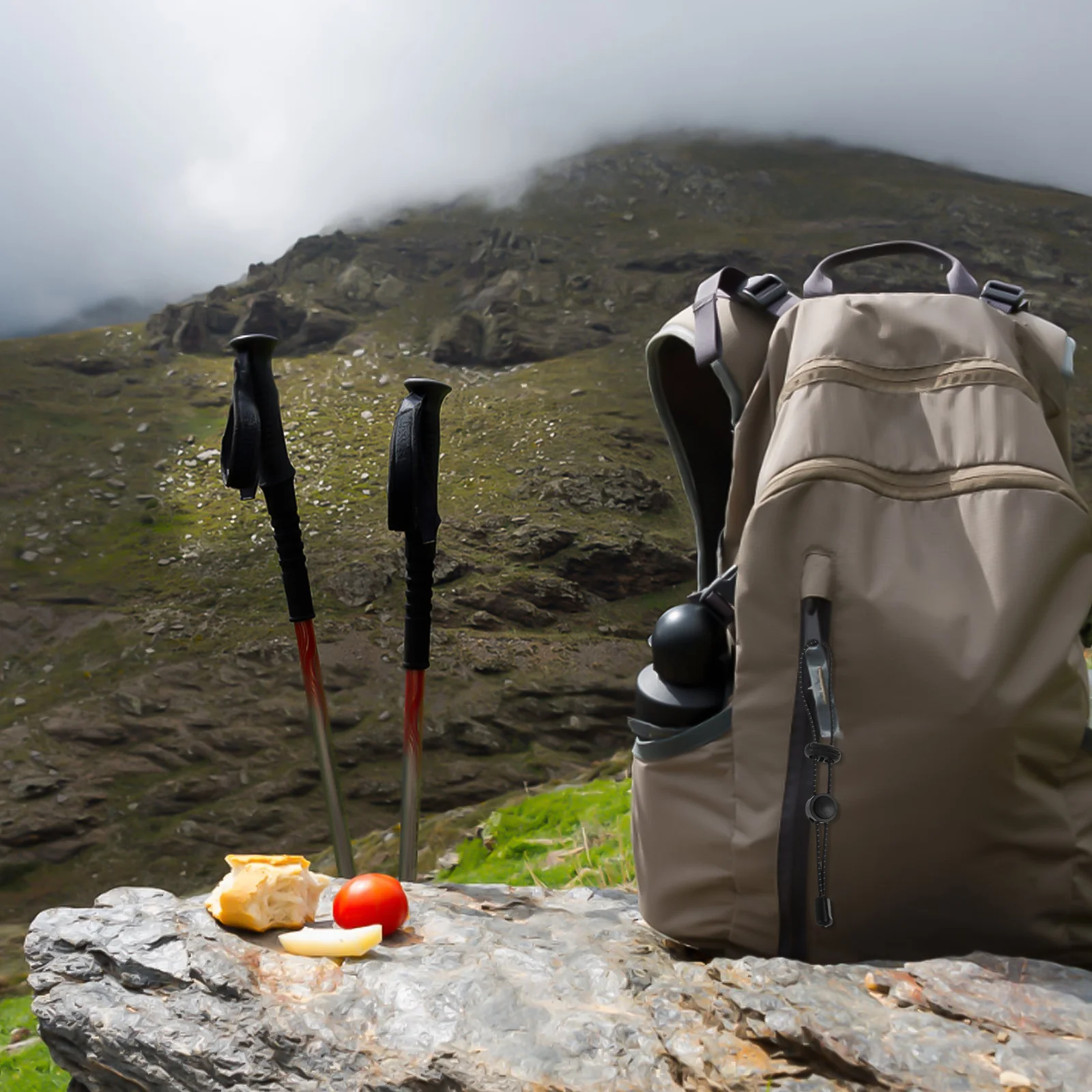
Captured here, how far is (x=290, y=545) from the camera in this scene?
6.71 ft

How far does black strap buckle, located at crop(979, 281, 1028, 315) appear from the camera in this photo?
4.69 ft

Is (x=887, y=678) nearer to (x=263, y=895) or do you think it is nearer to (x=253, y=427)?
(x=263, y=895)

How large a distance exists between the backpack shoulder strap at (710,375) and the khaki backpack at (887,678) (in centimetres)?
9

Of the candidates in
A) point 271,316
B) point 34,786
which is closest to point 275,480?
point 34,786

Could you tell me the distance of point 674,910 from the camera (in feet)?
Answer: 4.48

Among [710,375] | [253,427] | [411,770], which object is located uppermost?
[710,375]

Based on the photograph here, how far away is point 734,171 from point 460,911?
12.9m

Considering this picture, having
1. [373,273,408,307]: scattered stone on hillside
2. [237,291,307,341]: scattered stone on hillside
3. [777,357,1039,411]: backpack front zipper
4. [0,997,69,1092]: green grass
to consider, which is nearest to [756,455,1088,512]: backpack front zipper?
[777,357,1039,411]: backpack front zipper

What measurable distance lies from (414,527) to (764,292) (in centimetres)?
89

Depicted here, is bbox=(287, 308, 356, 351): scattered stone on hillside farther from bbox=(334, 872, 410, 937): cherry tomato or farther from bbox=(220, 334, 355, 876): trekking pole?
bbox=(334, 872, 410, 937): cherry tomato

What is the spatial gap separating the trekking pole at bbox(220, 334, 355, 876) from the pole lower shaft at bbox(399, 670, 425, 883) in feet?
0.53

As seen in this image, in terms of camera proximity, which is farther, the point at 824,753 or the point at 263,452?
the point at 263,452

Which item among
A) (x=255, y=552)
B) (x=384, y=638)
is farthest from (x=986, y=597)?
(x=255, y=552)

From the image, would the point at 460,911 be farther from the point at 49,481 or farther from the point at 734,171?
the point at 734,171
